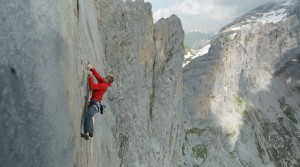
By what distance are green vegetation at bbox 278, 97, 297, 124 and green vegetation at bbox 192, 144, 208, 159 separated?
185 ft

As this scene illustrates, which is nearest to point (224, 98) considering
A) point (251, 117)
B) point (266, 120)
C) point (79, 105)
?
point (251, 117)

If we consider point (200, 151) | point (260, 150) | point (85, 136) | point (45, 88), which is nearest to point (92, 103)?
point (85, 136)

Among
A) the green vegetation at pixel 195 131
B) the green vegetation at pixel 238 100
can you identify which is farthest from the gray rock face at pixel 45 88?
the green vegetation at pixel 238 100

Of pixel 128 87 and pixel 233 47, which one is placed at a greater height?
pixel 233 47

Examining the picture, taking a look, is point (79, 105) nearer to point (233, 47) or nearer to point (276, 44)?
point (233, 47)

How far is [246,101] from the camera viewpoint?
127 metres

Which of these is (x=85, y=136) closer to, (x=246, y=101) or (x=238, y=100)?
(x=238, y=100)

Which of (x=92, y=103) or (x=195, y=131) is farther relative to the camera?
(x=195, y=131)

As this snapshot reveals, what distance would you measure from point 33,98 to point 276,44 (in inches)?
6089

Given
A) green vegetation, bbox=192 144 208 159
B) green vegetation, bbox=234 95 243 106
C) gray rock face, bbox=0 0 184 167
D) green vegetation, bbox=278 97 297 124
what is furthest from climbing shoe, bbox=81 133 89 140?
green vegetation, bbox=278 97 297 124

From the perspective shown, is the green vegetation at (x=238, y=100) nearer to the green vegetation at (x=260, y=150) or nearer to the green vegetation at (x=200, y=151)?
the green vegetation at (x=260, y=150)

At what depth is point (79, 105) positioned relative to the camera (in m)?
18.5

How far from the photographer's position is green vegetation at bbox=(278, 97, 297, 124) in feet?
459

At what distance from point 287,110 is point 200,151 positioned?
61.7 metres
